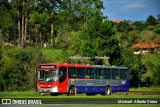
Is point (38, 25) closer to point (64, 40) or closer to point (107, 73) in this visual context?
point (64, 40)

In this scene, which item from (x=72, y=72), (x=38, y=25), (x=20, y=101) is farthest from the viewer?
(x=38, y=25)

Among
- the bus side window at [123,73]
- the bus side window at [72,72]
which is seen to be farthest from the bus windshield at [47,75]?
the bus side window at [123,73]

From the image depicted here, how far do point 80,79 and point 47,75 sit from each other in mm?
3118

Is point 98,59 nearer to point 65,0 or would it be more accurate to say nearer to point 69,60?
point 69,60

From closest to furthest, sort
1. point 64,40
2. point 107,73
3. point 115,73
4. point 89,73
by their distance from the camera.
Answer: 1. point 89,73
2. point 107,73
3. point 115,73
4. point 64,40

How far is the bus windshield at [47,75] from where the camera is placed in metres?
19.1

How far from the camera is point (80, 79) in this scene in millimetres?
22344

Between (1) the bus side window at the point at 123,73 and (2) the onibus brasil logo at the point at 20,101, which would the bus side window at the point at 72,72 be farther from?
(2) the onibus brasil logo at the point at 20,101

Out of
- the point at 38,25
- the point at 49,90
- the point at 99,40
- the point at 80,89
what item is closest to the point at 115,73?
the point at 80,89

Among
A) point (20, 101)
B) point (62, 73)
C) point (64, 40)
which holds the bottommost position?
point (20, 101)

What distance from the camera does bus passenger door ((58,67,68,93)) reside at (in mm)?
20672

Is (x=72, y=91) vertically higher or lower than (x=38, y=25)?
lower

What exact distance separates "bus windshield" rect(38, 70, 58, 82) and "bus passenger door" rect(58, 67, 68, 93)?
690 mm

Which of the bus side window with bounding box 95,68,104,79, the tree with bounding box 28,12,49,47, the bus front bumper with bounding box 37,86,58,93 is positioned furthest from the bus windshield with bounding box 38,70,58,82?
the tree with bounding box 28,12,49,47
